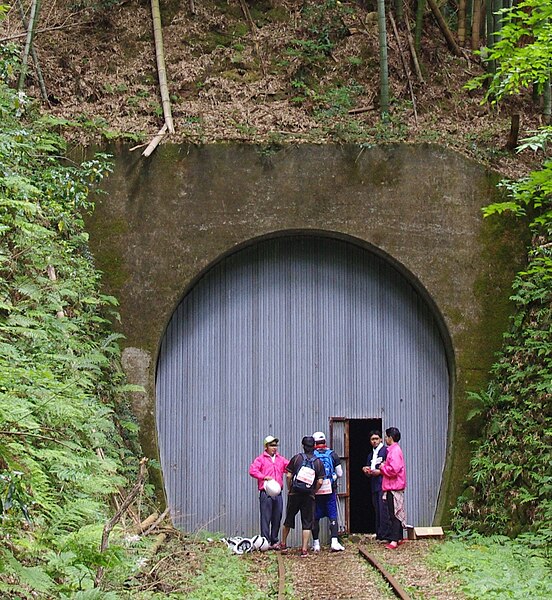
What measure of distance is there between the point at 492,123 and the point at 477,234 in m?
2.53

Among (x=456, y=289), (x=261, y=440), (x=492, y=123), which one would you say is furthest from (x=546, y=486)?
(x=492, y=123)

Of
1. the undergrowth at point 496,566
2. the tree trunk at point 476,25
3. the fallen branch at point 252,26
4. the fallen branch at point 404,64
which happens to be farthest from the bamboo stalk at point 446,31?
the undergrowth at point 496,566

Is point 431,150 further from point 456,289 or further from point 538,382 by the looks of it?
point 538,382

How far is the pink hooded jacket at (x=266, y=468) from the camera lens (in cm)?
1132

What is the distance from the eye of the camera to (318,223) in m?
12.5

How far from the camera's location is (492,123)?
14.0m

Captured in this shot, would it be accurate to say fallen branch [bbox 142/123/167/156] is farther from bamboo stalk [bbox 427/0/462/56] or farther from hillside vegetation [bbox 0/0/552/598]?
bamboo stalk [bbox 427/0/462/56]

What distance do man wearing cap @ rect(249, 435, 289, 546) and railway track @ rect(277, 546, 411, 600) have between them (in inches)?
35.5

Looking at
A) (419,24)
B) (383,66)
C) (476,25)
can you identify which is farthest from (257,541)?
(476,25)

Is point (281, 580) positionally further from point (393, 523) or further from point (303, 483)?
point (393, 523)

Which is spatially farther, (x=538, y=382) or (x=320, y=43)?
(x=320, y=43)

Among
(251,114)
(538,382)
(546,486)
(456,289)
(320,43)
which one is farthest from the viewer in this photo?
(320,43)

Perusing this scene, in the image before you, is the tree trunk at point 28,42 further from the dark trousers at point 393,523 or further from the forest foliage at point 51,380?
the dark trousers at point 393,523

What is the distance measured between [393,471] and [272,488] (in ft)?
5.37
